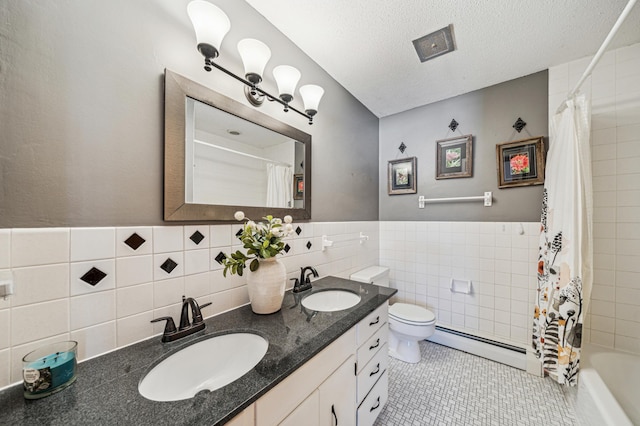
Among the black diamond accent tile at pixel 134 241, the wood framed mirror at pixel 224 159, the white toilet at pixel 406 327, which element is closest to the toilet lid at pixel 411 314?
Result: the white toilet at pixel 406 327

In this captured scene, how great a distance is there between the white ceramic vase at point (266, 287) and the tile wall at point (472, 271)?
176 centimetres

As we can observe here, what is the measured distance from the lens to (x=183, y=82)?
969 mm

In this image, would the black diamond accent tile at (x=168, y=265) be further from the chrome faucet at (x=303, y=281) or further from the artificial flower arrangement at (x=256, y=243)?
the chrome faucet at (x=303, y=281)

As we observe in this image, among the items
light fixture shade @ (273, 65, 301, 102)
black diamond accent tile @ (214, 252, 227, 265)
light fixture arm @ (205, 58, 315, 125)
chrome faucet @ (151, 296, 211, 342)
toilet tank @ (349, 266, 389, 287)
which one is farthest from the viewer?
toilet tank @ (349, 266, 389, 287)

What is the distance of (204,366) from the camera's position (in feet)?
2.83

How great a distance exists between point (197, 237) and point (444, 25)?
6.20 feet

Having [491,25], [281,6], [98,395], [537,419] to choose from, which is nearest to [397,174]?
[491,25]

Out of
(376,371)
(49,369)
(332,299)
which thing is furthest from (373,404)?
(49,369)

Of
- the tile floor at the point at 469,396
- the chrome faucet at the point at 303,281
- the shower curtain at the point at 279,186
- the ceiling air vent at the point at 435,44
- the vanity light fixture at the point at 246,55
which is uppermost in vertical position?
the ceiling air vent at the point at 435,44

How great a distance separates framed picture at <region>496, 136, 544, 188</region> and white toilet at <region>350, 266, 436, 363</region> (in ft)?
4.40

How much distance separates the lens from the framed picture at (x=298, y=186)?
1558 millimetres

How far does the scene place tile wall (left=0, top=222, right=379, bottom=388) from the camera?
0.63 meters

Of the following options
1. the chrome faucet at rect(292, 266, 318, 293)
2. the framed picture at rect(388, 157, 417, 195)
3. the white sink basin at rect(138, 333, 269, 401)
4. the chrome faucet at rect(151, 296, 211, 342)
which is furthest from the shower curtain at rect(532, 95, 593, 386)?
the chrome faucet at rect(151, 296, 211, 342)

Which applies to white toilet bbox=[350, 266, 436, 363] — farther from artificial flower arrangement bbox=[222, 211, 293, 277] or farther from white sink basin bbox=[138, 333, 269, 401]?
white sink basin bbox=[138, 333, 269, 401]
